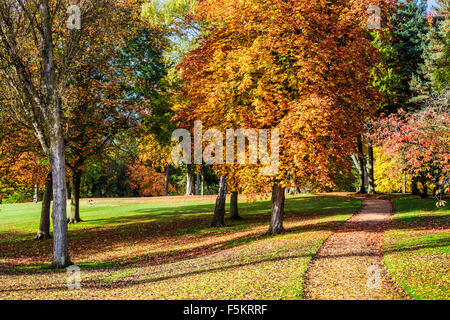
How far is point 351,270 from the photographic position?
32.4 ft

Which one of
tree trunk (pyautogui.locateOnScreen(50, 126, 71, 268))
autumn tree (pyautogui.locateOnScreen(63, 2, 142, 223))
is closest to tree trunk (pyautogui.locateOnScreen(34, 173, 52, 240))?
autumn tree (pyautogui.locateOnScreen(63, 2, 142, 223))

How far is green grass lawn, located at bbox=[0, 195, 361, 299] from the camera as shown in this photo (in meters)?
9.20

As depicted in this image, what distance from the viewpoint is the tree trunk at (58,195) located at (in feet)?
43.9

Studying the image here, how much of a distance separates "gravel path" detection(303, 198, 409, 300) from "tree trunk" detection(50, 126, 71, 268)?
29.1 ft

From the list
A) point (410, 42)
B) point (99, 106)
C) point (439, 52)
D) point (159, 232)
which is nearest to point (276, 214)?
point (159, 232)

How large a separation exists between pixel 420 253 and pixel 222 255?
21.7 ft

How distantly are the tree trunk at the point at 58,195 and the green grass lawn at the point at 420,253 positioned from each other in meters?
10.9

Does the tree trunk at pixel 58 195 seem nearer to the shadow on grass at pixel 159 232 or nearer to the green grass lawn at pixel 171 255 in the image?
the green grass lawn at pixel 171 255

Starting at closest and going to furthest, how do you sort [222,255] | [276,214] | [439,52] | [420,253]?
[420,253] → [222,255] → [276,214] → [439,52]

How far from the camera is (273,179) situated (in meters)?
14.6

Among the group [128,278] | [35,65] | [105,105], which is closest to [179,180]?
[105,105]

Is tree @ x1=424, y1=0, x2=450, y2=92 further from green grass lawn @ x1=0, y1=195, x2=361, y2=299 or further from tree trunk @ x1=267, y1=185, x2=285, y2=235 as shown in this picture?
tree trunk @ x1=267, y1=185, x2=285, y2=235

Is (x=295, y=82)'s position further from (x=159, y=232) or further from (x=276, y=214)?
(x=159, y=232)
